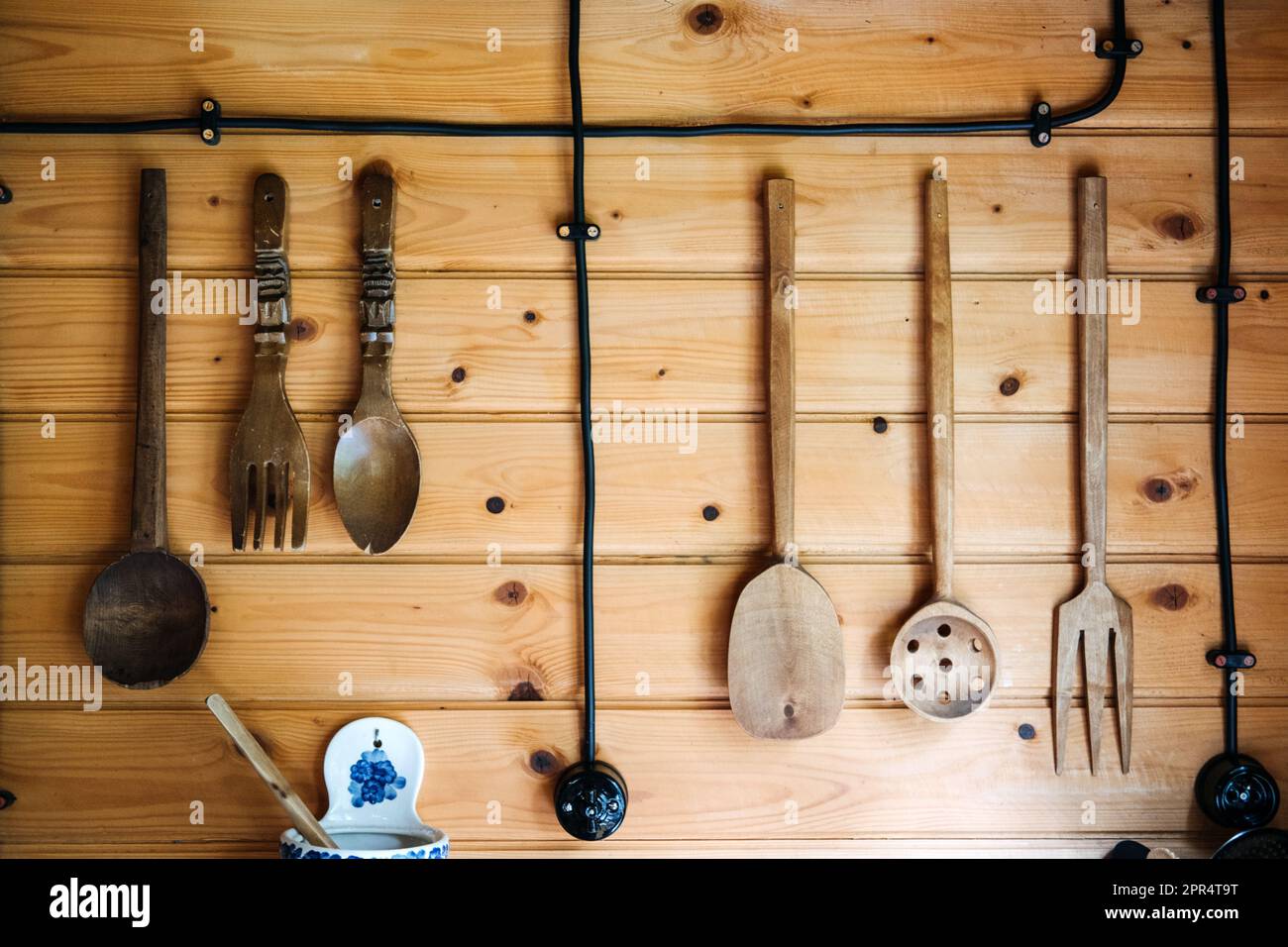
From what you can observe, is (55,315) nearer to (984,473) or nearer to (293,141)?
(293,141)

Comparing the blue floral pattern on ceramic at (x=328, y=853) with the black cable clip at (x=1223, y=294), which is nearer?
the blue floral pattern on ceramic at (x=328, y=853)

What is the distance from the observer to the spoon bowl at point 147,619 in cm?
108

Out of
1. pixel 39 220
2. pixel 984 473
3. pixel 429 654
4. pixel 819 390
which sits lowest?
pixel 429 654

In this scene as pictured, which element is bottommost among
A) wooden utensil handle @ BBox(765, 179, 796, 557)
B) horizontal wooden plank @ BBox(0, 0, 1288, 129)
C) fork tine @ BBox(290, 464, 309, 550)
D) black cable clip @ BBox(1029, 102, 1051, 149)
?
fork tine @ BBox(290, 464, 309, 550)

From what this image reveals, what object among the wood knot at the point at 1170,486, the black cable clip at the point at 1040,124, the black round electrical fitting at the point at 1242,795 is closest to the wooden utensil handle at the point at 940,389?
the black cable clip at the point at 1040,124

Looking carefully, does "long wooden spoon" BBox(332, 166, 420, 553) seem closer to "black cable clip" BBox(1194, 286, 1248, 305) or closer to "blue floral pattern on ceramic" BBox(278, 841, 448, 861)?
"blue floral pattern on ceramic" BBox(278, 841, 448, 861)

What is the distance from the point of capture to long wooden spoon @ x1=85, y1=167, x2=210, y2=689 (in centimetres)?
108

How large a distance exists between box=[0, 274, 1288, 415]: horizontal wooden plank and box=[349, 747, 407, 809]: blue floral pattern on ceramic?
0.42 m

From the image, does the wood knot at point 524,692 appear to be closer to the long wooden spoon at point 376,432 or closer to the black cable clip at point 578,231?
the long wooden spoon at point 376,432

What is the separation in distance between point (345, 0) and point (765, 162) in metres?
0.53

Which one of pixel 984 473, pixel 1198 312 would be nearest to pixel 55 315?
pixel 984 473

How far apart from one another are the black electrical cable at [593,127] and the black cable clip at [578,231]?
11 centimetres

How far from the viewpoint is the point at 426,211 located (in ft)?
3.65

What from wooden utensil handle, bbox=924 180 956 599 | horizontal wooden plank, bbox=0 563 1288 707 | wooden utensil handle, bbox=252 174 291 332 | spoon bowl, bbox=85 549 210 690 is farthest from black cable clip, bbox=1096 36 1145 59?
spoon bowl, bbox=85 549 210 690
